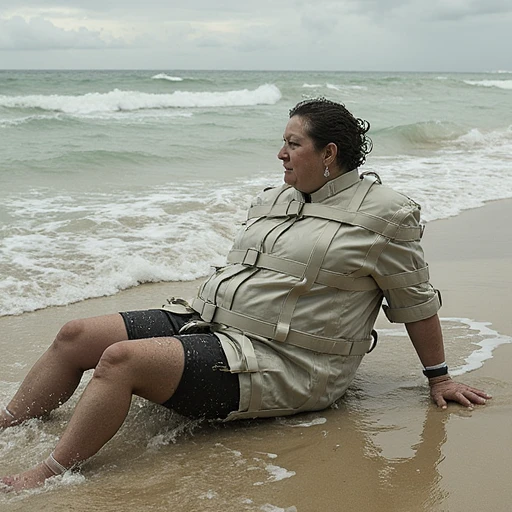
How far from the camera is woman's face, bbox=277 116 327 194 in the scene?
331 cm

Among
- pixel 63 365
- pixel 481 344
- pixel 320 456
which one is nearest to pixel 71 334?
pixel 63 365

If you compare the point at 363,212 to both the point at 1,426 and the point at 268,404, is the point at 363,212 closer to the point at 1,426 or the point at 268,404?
the point at 268,404

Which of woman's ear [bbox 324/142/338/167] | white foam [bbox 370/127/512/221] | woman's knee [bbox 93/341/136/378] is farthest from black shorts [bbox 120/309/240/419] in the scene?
white foam [bbox 370/127/512/221]

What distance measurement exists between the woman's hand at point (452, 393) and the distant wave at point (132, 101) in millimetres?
23570

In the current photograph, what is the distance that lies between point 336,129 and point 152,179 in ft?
26.9

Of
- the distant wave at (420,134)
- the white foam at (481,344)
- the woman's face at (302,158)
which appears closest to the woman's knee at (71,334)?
the woman's face at (302,158)

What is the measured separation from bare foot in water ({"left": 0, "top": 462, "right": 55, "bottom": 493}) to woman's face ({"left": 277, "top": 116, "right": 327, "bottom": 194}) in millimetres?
1499

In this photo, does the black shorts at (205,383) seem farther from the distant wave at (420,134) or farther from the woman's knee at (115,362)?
the distant wave at (420,134)

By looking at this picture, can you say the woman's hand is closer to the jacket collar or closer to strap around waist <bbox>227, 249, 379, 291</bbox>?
strap around waist <bbox>227, 249, 379, 291</bbox>

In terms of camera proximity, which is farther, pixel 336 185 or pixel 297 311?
pixel 336 185

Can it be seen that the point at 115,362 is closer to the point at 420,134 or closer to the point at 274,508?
the point at 274,508

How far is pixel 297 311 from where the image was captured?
126 inches

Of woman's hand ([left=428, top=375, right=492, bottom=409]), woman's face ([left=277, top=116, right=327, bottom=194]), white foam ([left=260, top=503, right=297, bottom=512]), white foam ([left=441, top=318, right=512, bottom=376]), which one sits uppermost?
woman's face ([left=277, top=116, right=327, bottom=194])

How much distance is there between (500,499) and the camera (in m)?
2.69
